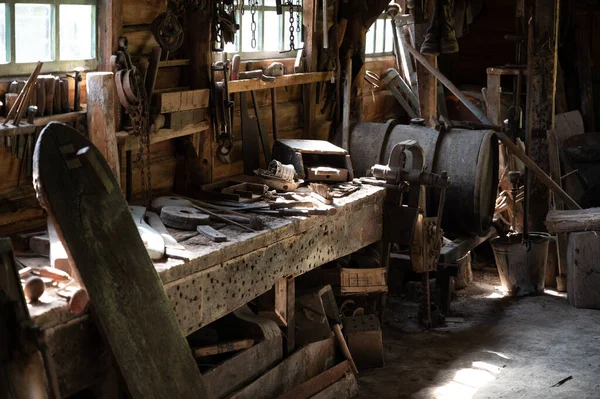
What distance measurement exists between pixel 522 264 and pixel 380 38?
316cm

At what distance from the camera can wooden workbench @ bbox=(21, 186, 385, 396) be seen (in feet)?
15.7

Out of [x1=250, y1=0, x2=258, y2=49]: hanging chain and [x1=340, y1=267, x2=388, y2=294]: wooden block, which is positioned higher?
[x1=250, y1=0, x2=258, y2=49]: hanging chain

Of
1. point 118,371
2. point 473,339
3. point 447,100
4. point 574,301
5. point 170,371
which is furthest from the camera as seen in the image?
point 447,100

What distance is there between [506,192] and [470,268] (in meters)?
1.27

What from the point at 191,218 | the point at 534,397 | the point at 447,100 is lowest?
the point at 534,397

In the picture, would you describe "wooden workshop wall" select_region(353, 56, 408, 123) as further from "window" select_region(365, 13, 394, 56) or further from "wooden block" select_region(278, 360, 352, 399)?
"wooden block" select_region(278, 360, 352, 399)

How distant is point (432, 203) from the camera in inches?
380

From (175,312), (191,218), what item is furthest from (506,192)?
(175,312)

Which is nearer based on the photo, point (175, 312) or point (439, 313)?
point (175, 312)

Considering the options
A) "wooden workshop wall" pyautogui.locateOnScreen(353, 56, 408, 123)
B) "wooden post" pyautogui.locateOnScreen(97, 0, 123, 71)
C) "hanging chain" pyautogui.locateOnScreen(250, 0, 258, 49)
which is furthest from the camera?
"wooden workshop wall" pyautogui.locateOnScreen(353, 56, 408, 123)

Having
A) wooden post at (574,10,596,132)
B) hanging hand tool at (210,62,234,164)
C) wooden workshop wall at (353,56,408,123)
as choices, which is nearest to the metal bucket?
wooden workshop wall at (353,56,408,123)

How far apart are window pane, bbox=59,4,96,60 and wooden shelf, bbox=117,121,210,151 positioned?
581 millimetres

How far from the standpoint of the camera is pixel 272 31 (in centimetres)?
865

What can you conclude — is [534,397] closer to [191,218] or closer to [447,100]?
[191,218]
